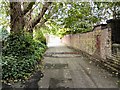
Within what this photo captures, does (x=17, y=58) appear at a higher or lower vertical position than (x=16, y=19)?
lower

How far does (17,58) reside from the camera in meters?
8.02

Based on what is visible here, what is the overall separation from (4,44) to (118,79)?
4460 millimetres

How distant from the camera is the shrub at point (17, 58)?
6961 millimetres

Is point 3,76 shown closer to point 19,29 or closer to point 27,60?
point 27,60

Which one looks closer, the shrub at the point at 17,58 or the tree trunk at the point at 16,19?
the shrub at the point at 17,58

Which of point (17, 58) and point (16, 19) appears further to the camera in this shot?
point (16, 19)

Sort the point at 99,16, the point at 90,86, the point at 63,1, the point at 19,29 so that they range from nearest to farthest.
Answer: the point at 90,86, the point at 19,29, the point at 63,1, the point at 99,16

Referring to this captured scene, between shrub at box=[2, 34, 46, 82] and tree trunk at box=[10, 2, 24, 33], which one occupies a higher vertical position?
tree trunk at box=[10, 2, 24, 33]

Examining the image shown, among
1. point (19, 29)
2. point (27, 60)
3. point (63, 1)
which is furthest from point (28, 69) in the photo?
point (63, 1)

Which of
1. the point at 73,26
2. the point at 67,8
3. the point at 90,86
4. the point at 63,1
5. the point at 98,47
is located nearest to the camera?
the point at 90,86

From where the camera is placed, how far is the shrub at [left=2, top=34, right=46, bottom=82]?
274 inches

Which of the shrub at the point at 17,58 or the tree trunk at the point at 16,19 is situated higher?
the tree trunk at the point at 16,19

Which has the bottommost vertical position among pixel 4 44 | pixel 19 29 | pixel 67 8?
pixel 4 44

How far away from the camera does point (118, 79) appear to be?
277 inches
